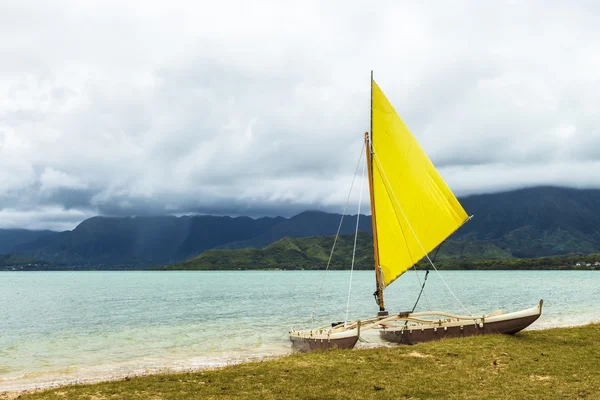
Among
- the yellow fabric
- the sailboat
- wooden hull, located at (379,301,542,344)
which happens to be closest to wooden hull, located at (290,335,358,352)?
the sailboat

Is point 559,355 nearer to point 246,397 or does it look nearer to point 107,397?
point 246,397

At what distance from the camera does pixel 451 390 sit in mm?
16641

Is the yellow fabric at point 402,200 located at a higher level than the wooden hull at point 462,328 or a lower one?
higher

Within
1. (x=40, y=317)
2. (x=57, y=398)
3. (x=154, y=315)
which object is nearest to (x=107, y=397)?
(x=57, y=398)

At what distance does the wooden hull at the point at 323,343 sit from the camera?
2677 cm

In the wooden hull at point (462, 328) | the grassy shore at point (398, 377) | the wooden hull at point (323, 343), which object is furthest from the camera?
the wooden hull at point (462, 328)

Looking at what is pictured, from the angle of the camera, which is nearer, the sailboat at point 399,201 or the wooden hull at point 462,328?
the wooden hull at point 462,328

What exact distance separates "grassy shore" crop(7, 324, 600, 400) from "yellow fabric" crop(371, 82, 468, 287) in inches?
349

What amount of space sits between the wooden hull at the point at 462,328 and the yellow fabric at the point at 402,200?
355 cm

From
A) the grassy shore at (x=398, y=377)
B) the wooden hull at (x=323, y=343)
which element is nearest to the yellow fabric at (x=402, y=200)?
the wooden hull at (x=323, y=343)

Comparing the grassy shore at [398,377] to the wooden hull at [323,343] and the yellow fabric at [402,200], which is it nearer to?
the wooden hull at [323,343]

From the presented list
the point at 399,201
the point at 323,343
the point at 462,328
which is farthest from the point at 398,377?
the point at 399,201

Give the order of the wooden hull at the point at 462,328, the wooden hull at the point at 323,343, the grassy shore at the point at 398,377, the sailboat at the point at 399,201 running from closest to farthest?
1. the grassy shore at the point at 398,377
2. the wooden hull at the point at 323,343
3. the wooden hull at the point at 462,328
4. the sailboat at the point at 399,201

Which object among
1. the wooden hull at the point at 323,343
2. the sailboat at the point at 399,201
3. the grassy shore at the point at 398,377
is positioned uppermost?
the sailboat at the point at 399,201
